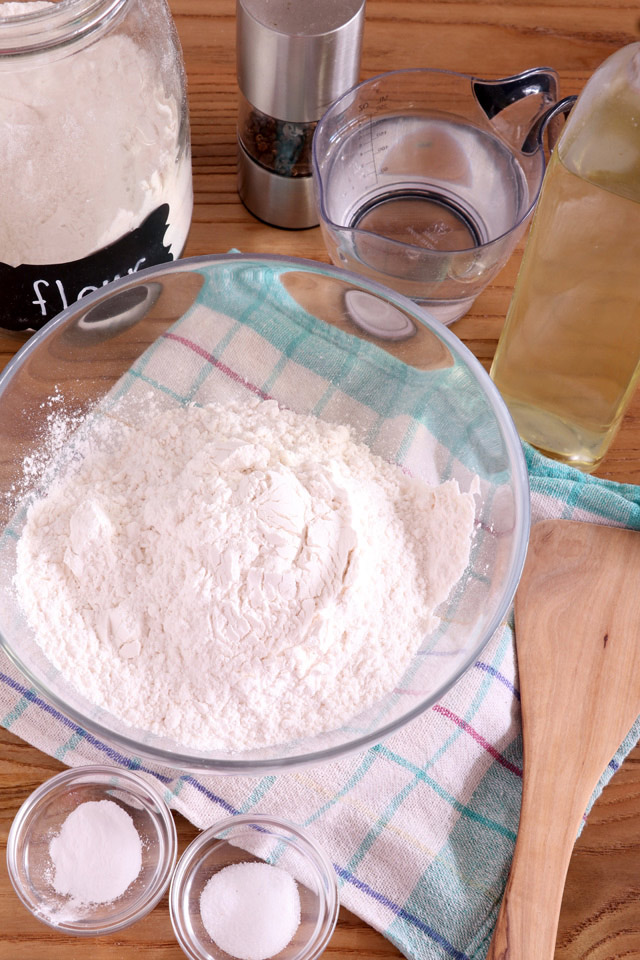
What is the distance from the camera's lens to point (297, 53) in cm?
87

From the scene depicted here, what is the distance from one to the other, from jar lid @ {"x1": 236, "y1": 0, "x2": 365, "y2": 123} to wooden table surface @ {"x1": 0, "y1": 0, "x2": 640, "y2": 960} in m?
0.16

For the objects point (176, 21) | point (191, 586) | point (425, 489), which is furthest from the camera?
point (176, 21)

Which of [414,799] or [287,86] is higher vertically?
[287,86]

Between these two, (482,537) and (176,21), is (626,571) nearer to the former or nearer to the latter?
(482,537)

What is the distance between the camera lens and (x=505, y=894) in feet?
2.36

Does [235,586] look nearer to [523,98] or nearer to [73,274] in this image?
[73,274]

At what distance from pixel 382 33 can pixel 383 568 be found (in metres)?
0.74

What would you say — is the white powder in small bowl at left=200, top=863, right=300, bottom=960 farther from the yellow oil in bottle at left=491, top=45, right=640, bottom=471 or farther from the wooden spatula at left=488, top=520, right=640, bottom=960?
the yellow oil in bottle at left=491, top=45, right=640, bottom=471

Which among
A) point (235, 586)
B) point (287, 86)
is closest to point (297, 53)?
point (287, 86)

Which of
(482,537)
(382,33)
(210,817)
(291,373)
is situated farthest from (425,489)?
(382,33)

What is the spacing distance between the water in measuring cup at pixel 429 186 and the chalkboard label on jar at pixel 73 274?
0.19m

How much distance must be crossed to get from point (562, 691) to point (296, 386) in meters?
0.37

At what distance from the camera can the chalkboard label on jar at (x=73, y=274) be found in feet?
2.72

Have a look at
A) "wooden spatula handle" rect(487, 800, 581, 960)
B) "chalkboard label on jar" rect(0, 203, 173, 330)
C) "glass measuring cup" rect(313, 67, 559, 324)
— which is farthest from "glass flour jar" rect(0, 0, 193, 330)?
"wooden spatula handle" rect(487, 800, 581, 960)
